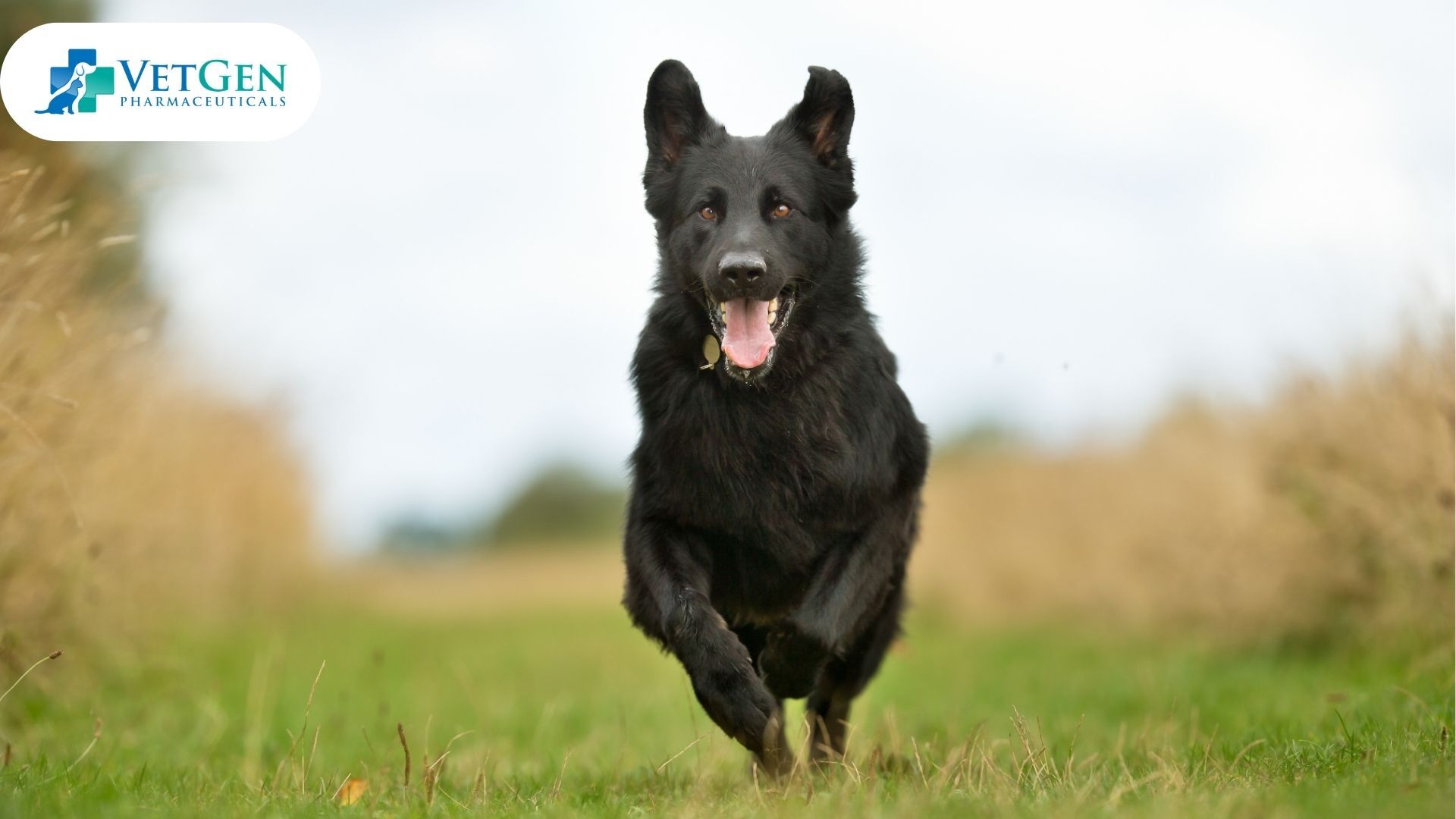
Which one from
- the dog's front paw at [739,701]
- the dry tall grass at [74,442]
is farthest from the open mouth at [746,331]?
the dry tall grass at [74,442]

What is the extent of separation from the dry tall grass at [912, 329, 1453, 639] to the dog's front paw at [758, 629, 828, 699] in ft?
12.1

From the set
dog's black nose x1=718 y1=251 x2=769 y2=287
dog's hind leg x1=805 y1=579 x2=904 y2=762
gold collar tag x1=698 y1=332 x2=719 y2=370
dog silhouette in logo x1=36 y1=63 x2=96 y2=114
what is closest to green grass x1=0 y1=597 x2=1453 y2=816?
dog's hind leg x1=805 y1=579 x2=904 y2=762

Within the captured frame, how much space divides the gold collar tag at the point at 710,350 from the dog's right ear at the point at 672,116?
0.86 m

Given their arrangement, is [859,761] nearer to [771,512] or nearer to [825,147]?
[771,512]

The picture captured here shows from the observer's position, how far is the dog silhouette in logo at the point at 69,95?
21.3 ft

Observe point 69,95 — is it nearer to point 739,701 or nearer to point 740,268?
point 740,268

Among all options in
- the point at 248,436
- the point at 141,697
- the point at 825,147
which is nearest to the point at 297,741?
the point at 825,147

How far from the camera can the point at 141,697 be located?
817 cm

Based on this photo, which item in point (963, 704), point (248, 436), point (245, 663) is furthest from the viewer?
point (248, 436)

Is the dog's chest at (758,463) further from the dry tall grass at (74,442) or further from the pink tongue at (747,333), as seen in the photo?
the dry tall grass at (74,442)

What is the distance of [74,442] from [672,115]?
354 centimetres

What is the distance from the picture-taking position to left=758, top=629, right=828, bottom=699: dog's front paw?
15.3 feet

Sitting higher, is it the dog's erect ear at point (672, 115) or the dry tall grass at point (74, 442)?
the dog's erect ear at point (672, 115)

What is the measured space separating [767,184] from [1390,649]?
19.4 feet
